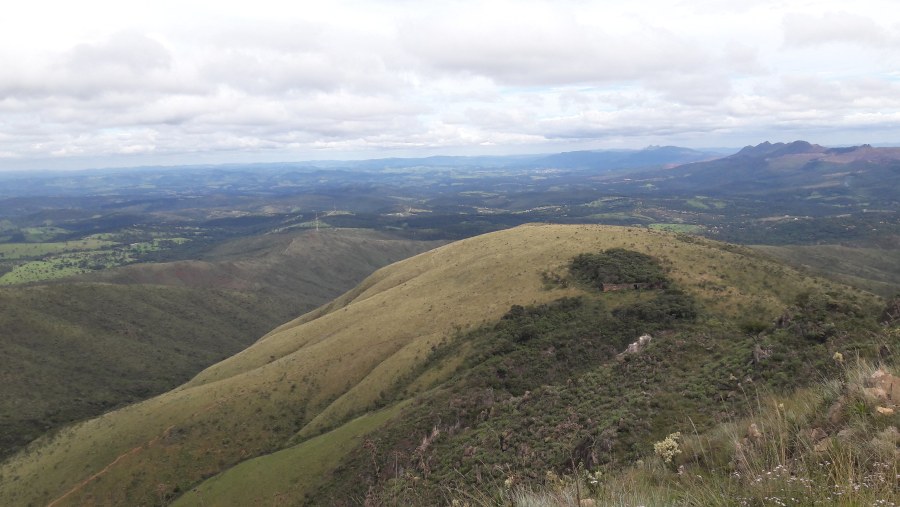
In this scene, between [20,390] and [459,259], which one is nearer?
[459,259]

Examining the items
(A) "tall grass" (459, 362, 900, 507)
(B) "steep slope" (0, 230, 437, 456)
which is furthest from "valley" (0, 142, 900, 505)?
(B) "steep slope" (0, 230, 437, 456)

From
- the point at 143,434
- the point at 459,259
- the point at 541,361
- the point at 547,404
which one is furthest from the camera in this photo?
the point at 459,259

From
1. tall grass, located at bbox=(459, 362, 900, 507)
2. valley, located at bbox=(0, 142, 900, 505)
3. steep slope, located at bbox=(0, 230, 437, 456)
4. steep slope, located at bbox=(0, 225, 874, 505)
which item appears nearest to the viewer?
tall grass, located at bbox=(459, 362, 900, 507)

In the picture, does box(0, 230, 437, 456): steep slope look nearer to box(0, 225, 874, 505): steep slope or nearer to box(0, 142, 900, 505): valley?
box(0, 142, 900, 505): valley

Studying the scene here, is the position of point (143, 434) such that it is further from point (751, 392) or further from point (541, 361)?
point (751, 392)

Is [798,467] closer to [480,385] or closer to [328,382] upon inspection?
[480,385]

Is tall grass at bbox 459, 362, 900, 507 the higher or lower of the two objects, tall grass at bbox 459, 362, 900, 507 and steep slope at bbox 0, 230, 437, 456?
the higher

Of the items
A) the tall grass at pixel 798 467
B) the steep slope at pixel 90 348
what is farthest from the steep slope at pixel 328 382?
the tall grass at pixel 798 467

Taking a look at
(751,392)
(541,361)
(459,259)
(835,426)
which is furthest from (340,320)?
(835,426)

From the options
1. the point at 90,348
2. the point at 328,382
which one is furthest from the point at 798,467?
the point at 90,348
